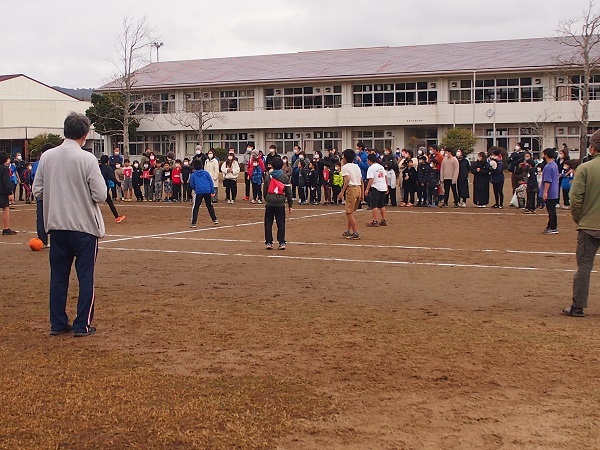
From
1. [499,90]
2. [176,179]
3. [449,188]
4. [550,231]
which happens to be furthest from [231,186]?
[499,90]

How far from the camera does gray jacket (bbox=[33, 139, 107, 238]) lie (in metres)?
7.47

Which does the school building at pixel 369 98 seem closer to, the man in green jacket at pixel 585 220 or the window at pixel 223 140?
the window at pixel 223 140

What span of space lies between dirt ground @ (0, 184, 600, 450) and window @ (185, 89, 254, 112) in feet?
155

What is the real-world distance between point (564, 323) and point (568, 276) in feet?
11.2

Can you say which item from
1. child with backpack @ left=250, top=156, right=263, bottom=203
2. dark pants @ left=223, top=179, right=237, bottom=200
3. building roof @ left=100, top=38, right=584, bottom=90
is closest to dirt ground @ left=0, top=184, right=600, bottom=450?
child with backpack @ left=250, top=156, right=263, bottom=203

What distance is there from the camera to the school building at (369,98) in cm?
5116

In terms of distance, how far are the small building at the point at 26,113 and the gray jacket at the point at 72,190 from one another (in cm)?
5873

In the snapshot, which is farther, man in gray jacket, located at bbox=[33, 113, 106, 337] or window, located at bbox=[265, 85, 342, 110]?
window, located at bbox=[265, 85, 342, 110]

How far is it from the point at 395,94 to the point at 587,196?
47444 mm

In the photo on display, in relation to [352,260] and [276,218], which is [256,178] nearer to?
[276,218]

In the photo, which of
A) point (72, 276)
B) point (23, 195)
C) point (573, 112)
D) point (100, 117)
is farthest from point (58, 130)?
point (72, 276)

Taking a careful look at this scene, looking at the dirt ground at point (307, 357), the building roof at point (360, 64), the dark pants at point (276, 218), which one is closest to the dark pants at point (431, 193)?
the dark pants at point (276, 218)

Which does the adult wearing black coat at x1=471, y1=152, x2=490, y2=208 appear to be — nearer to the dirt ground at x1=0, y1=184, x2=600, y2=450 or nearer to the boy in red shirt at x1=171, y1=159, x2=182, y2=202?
the boy in red shirt at x1=171, y1=159, x2=182, y2=202

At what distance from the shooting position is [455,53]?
55156mm
